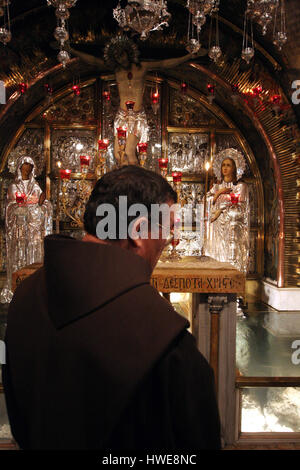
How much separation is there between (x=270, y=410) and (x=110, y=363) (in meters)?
2.55

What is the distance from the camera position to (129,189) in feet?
3.18

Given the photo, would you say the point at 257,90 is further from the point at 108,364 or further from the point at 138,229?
the point at 108,364

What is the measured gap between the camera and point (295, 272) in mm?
6191

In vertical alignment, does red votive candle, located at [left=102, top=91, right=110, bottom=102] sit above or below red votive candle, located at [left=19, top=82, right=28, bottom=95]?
above

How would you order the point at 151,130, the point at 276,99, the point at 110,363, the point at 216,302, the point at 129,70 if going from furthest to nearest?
1. the point at 151,130
2. the point at 276,99
3. the point at 129,70
4. the point at 216,302
5. the point at 110,363

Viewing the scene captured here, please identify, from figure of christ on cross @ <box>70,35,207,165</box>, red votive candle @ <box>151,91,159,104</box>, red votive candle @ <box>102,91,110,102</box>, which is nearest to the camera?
figure of christ on cross @ <box>70,35,207,165</box>

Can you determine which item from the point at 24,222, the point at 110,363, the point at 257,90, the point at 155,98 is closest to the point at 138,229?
the point at 110,363

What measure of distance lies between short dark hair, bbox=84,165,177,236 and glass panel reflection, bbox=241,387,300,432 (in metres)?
2.25

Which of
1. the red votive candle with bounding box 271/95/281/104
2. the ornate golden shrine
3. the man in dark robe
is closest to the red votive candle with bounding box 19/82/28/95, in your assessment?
the ornate golden shrine

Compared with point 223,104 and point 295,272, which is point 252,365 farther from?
point 223,104

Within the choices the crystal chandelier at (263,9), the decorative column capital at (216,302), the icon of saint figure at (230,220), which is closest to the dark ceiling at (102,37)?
the icon of saint figure at (230,220)

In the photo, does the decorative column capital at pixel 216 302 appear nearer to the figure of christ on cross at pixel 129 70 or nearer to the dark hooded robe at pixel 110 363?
the dark hooded robe at pixel 110 363

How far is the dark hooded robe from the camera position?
32.3 inches
